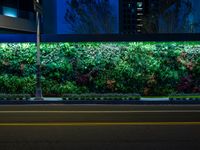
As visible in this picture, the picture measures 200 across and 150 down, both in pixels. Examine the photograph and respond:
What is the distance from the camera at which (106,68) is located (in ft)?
96.3

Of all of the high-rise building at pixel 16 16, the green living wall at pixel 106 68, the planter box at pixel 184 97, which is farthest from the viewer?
the high-rise building at pixel 16 16

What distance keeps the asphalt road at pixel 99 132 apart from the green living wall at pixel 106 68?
1314 centimetres

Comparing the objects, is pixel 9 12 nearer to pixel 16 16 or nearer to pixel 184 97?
pixel 16 16

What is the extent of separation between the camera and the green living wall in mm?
29141

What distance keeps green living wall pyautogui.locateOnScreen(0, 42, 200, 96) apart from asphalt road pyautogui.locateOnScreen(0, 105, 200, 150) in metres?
13.1

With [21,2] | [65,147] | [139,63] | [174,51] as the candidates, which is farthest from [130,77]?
[21,2]

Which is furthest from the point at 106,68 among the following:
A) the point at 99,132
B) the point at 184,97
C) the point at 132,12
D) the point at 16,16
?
the point at 132,12

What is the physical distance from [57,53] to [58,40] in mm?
782

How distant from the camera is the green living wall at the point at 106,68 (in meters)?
29.1

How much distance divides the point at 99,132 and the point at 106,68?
57.9 ft

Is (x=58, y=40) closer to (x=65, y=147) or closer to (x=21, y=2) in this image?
(x=65, y=147)

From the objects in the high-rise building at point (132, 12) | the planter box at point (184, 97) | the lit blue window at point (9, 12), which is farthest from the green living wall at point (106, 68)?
the high-rise building at point (132, 12)

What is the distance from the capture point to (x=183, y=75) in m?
29.2

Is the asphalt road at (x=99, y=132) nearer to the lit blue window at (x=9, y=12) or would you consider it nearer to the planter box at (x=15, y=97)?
the planter box at (x=15, y=97)
